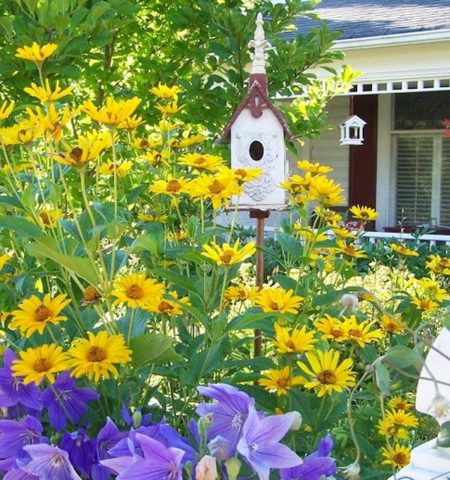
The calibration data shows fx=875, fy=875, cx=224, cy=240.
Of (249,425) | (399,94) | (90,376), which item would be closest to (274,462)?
(249,425)

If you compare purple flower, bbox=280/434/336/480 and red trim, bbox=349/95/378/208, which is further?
red trim, bbox=349/95/378/208

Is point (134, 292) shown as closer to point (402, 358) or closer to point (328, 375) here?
point (328, 375)

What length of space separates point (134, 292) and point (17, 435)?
0.92 feet

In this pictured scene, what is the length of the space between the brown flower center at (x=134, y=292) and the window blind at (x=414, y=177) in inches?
385

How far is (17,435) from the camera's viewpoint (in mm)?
1259

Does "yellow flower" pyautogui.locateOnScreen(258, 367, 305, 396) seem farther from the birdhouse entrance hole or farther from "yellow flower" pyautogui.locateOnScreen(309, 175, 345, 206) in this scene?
the birdhouse entrance hole

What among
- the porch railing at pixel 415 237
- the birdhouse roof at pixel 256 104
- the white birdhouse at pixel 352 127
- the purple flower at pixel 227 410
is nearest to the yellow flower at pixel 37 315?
the purple flower at pixel 227 410

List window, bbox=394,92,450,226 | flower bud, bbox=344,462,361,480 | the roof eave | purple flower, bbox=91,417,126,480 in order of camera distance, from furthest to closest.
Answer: window, bbox=394,92,450,226
the roof eave
purple flower, bbox=91,417,126,480
flower bud, bbox=344,462,361,480

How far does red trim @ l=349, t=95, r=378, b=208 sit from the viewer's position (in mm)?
10758

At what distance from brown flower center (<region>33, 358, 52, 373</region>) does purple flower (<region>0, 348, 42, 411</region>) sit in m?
0.09

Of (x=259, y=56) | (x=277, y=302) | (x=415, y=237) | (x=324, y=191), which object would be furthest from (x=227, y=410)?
(x=415, y=237)

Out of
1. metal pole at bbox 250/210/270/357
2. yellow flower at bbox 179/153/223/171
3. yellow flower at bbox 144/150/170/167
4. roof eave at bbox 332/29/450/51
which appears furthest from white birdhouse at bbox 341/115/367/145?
yellow flower at bbox 179/153/223/171

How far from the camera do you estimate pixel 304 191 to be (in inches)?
85.4

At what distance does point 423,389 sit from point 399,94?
9794 millimetres
